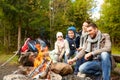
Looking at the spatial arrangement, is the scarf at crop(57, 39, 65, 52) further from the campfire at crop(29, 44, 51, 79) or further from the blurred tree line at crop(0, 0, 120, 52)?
the blurred tree line at crop(0, 0, 120, 52)

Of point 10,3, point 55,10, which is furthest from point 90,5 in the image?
point 10,3

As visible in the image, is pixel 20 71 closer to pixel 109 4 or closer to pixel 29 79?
pixel 29 79

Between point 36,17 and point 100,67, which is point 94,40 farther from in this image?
point 36,17

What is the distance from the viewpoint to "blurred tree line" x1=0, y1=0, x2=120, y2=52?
22.9 m

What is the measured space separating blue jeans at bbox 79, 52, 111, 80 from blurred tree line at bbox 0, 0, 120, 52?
1546cm

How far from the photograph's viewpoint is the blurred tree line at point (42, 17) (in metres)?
22.9

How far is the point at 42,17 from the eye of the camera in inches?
1011

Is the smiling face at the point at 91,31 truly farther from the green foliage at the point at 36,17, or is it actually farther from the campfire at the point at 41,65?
the green foliage at the point at 36,17

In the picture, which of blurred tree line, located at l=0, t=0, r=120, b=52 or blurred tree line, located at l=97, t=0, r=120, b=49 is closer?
blurred tree line, located at l=0, t=0, r=120, b=52

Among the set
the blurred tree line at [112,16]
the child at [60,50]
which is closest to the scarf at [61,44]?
the child at [60,50]

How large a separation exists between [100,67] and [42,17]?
19.4m

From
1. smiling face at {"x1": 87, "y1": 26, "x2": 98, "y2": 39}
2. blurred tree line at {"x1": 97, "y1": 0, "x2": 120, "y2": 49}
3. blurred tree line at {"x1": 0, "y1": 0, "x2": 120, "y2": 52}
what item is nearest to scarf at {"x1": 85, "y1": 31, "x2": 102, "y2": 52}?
smiling face at {"x1": 87, "y1": 26, "x2": 98, "y2": 39}

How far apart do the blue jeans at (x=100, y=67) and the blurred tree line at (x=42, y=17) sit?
1546cm

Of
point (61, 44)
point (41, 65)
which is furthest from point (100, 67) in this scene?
point (61, 44)
